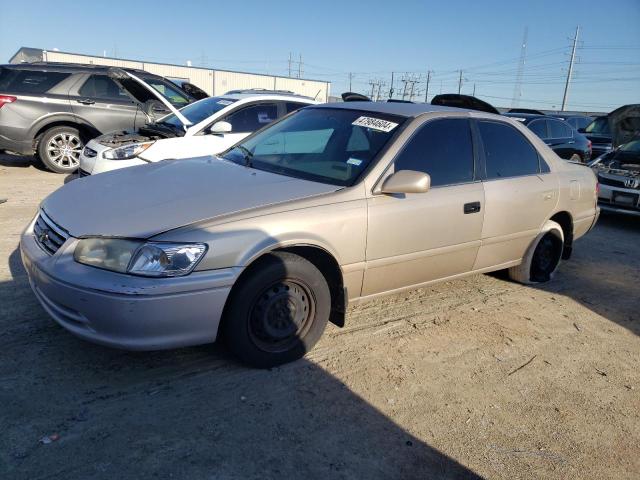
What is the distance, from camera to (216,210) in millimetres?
2994

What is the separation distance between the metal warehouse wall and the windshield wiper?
3378cm

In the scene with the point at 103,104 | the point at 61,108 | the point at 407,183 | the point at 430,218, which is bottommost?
the point at 430,218

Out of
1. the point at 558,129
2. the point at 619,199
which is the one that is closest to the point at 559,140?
the point at 558,129

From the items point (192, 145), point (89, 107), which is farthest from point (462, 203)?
point (89, 107)

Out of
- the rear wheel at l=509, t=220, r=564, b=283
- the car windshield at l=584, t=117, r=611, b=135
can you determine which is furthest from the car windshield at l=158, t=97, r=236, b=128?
the car windshield at l=584, t=117, r=611, b=135

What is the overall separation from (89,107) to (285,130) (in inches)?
246

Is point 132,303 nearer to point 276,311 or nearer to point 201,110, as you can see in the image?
point 276,311

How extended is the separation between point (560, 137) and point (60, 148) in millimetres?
11101

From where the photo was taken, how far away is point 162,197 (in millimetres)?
3203

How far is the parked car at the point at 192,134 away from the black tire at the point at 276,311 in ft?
10.5

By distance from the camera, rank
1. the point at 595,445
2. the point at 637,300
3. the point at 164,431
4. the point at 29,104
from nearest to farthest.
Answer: the point at 164,431, the point at 595,445, the point at 637,300, the point at 29,104

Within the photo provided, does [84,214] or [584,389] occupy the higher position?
[84,214]

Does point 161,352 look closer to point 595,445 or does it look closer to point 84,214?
point 84,214

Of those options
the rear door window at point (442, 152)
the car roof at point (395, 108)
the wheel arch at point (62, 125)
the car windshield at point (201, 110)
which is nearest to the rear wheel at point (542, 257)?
the rear door window at point (442, 152)
